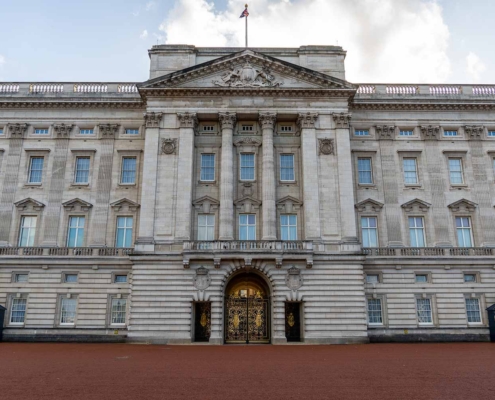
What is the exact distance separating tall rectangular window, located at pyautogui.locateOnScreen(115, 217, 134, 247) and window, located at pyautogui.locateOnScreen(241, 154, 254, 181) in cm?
1059

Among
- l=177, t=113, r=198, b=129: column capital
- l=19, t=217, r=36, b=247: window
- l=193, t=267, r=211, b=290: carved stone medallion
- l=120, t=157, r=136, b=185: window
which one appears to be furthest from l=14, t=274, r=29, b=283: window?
l=177, t=113, r=198, b=129: column capital

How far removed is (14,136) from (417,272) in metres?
37.7

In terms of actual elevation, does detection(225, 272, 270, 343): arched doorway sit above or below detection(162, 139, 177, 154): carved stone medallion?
below

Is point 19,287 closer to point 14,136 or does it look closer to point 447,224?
point 14,136

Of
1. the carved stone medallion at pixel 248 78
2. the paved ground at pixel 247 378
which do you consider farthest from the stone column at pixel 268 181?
the paved ground at pixel 247 378

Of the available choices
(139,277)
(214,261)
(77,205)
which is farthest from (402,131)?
(77,205)

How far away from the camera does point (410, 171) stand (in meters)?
40.3

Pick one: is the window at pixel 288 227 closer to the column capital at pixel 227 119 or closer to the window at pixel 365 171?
the window at pixel 365 171

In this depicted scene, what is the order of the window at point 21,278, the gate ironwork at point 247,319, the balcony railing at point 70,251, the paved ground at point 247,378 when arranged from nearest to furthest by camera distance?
the paved ground at point 247,378, the gate ironwork at point 247,319, the window at point 21,278, the balcony railing at point 70,251

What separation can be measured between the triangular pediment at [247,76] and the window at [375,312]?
1811 cm

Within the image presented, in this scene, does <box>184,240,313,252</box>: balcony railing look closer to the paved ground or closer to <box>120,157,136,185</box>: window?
<box>120,157,136,185</box>: window

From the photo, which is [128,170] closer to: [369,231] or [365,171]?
[365,171]

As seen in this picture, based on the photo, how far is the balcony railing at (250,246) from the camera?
33.7 meters

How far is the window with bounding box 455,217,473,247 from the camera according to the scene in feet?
126
